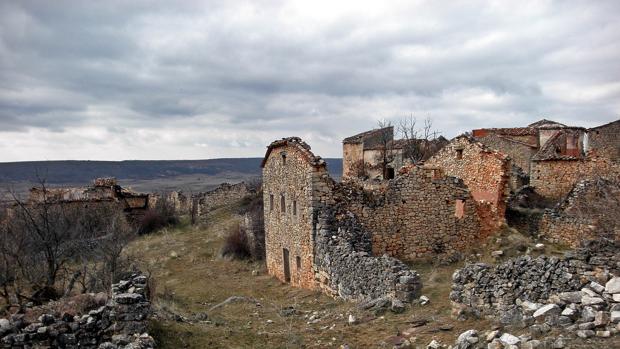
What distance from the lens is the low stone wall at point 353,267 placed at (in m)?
11.2

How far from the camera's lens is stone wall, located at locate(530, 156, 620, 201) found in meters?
19.9

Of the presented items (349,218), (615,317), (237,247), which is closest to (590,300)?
(615,317)

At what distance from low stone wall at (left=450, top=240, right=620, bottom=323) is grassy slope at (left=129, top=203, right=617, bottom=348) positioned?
54 centimetres

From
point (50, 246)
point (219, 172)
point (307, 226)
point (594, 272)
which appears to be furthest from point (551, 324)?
point (219, 172)

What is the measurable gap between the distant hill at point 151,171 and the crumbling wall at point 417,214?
137 ft

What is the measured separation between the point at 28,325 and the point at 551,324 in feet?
28.0

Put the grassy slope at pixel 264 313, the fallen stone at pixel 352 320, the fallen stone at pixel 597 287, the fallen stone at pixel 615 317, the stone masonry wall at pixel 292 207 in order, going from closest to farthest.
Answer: the fallen stone at pixel 615 317 < the fallen stone at pixel 597 287 < the grassy slope at pixel 264 313 < the fallen stone at pixel 352 320 < the stone masonry wall at pixel 292 207

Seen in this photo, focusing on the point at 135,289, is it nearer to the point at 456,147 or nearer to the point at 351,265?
the point at 351,265

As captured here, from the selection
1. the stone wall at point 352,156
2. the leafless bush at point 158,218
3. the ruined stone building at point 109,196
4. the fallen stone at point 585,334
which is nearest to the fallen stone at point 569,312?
the fallen stone at point 585,334

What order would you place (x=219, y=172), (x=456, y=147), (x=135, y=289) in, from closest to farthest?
(x=135, y=289) < (x=456, y=147) < (x=219, y=172)

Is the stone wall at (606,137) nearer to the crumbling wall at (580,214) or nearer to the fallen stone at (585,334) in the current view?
the crumbling wall at (580,214)

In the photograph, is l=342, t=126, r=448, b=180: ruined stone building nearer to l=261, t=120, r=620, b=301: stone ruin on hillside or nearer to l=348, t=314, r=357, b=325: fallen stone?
l=261, t=120, r=620, b=301: stone ruin on hillside

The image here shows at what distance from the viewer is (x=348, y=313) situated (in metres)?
11.3

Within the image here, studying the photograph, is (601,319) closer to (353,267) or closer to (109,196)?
(353,267)
